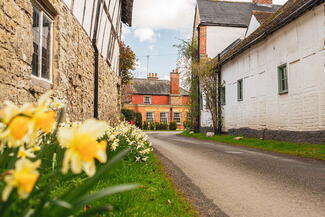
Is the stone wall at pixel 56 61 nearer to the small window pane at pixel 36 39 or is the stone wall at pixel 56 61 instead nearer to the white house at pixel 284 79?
the small window pane at pixel 36 39

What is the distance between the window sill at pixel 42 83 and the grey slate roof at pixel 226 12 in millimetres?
21801

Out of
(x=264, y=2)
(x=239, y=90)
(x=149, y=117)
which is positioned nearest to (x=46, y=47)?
(x=239, y=90)

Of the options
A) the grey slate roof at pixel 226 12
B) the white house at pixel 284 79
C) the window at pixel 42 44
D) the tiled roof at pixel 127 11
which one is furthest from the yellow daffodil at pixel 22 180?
the grey slate roof at pixel 226 12

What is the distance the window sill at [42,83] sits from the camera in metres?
5.33

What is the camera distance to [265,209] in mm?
3639

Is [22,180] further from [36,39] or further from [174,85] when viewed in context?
[174,85]

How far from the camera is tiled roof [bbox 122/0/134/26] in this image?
52.7 ft

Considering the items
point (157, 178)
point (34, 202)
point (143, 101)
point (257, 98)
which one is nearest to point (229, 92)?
point (257, 98)

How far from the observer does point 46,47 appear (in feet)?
20.1

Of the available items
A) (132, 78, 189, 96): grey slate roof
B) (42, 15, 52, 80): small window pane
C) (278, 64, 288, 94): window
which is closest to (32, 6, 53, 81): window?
(42, 15, 52, 80): small window pane

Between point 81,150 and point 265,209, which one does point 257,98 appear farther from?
point 81,150

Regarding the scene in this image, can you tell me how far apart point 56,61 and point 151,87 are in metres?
41.3

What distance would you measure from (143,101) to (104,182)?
4215 centimetres

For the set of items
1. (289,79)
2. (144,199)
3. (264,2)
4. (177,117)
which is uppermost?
(264,2)
